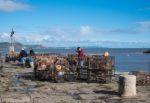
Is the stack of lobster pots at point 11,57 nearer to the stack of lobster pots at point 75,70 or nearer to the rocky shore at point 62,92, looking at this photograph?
the stack of lobster pots at point 75,70

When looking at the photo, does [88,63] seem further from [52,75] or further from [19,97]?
[19,97]

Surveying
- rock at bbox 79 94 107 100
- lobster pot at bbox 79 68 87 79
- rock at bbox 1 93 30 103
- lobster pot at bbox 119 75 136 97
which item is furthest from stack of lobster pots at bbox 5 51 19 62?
lobster pot at bbox 119 75 136 97

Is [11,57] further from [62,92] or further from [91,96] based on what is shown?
[91,96]

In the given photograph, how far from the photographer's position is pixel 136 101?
14922mm

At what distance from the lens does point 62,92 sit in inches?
673

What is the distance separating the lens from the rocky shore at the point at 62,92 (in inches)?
592

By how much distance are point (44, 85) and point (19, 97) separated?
4078 mm

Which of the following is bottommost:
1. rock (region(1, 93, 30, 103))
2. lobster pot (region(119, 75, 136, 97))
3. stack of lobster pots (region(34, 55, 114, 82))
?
rock (region(1, 93, 30, 103))

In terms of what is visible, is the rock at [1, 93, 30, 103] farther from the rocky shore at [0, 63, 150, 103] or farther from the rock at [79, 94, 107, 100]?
the rock at [79, 94, 107, 100]

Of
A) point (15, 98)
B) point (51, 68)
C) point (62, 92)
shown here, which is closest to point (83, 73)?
point (51, 68)

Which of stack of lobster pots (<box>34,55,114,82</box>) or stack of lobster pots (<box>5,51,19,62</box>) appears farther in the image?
stack of lobster pots (<box>5,51,19,62</box>)

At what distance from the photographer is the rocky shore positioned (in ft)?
49.3

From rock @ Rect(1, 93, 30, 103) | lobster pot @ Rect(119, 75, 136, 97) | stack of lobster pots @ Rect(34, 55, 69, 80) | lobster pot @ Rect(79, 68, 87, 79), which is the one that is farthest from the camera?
lobster pot @ Rect(79, 68, 87, 79)

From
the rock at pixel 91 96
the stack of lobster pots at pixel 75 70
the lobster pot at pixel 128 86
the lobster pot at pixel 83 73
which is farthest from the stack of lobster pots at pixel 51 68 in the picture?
the lobster pot at pixel 128 86
